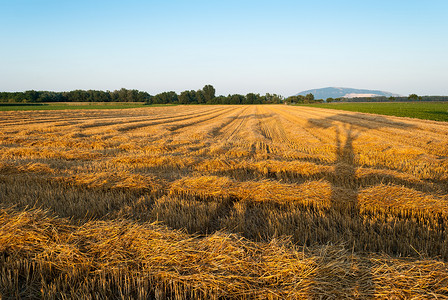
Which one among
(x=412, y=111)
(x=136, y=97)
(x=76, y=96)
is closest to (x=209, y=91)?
(x=136, y=97)

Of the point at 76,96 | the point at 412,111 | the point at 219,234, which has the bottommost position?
the point at 219,234

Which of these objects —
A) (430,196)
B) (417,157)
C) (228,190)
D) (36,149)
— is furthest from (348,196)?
(36,149)

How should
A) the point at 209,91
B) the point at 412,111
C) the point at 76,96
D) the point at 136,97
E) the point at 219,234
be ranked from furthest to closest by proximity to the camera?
the point at 209,91 → the point at 136,97 → the point at 76,96 → the point at 412,111 → the point at 219,234

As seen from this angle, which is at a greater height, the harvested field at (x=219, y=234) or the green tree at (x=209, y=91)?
the green tree at (x=209, y=91)

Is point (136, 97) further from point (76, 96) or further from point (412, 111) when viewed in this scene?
point (412, 111)

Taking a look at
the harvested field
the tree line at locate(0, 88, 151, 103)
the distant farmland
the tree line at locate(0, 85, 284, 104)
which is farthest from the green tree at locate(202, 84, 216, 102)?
the harvested field

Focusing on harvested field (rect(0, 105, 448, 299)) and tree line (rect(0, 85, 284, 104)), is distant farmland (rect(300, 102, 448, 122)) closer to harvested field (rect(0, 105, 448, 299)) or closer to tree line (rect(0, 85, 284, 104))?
harvested field (rect(0, 105, 448, 299))

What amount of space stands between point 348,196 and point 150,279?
4.40 m

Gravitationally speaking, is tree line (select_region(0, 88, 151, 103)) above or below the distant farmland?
above

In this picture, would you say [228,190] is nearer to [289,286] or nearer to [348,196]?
[348,196]

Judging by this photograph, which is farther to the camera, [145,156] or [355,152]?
[355,152]

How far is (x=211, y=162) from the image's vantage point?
8.75 meters

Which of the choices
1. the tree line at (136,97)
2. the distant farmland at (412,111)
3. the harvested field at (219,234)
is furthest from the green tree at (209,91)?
the harvested field at (219,234)

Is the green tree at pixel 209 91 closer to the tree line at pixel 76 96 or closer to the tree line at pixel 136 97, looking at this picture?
the tree line at pixel 136 97
